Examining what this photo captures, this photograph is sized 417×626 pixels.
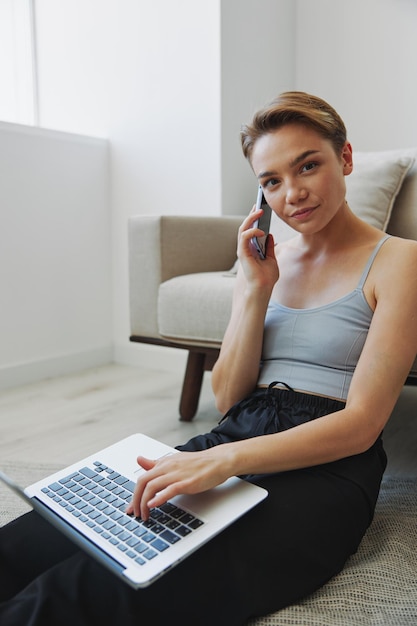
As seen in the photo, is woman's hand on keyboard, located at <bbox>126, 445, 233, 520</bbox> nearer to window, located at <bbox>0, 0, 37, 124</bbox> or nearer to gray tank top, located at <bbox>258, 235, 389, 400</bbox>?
gray tank top, located at <bbox>258, 235, 389, 400</bbox>

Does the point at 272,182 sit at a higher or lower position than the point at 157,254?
higher

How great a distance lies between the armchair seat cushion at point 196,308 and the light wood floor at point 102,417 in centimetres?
A: 30

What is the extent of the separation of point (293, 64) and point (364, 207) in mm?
1233

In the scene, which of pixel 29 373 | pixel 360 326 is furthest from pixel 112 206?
pixel 360 326

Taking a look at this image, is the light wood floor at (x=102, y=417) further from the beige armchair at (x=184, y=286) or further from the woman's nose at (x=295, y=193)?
the woman's nose at (x=295, y=193)

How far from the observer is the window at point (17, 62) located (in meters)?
2.69

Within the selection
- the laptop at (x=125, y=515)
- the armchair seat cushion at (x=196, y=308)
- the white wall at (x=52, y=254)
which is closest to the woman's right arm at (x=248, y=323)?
the laptop at (x=125, y=515)

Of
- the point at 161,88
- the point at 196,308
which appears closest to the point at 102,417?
the point at 196,308

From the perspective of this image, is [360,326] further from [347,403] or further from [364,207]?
[364,207]

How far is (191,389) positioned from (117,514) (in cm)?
114

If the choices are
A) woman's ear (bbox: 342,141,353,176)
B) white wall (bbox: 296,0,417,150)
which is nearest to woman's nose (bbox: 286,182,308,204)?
woman's ear (bbox: 342,141,353,176)

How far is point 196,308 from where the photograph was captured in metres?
1.67

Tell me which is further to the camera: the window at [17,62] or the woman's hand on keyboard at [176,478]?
the window at [17,62]

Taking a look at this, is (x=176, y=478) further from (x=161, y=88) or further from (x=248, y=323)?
(x=161, y=88)
